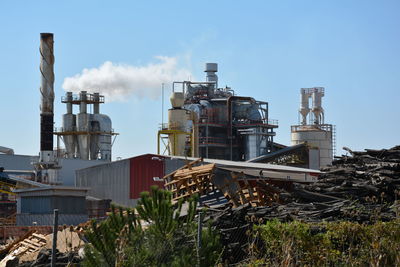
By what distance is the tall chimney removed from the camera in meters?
61.9

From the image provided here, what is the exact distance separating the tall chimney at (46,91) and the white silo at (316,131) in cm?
2610

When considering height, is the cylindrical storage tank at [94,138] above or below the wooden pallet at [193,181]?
above

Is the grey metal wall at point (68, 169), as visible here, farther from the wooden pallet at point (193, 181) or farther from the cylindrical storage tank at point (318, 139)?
the wooden pallet at point (193, 181)

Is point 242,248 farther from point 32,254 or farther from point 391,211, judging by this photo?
point 32,254

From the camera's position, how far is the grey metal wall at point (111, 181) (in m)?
45.1

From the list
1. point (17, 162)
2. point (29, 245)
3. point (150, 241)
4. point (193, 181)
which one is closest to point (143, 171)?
point (193, 181)

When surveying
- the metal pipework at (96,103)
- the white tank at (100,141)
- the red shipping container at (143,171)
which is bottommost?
the red shipping container at (143,171)

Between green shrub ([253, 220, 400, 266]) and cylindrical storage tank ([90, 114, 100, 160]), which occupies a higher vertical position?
cylindrical storage tank ([90, 114, 100, 160])

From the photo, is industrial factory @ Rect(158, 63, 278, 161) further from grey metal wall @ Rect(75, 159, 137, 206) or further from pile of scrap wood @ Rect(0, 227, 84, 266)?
pile of scrap wood @ Rect(0, 227, 84, 266)

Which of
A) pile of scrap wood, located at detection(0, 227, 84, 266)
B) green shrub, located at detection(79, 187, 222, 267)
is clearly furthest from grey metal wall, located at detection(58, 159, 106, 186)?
green shrub, located at detection(79, 187, 222, 267)

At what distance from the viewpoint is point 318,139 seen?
74.7 meters

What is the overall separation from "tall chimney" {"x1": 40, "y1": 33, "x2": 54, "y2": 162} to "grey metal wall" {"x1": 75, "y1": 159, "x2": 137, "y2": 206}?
1318cm

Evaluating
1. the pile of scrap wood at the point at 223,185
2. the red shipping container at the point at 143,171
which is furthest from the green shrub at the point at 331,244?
the red shipping container at the point at 143,171

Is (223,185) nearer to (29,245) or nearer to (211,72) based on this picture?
(29,245)
